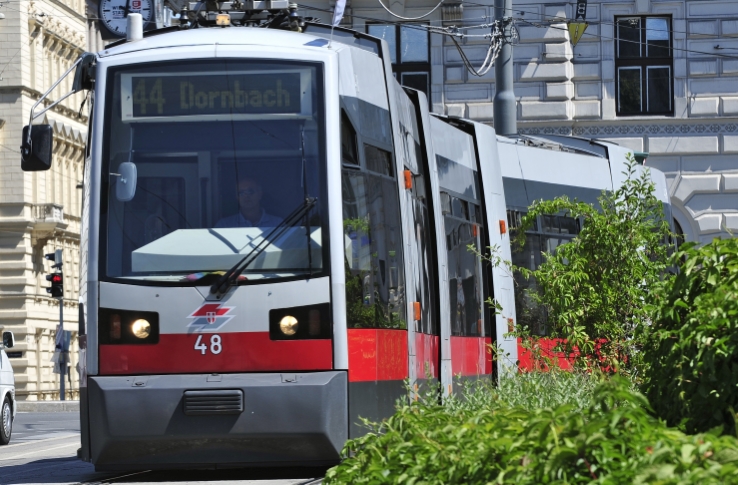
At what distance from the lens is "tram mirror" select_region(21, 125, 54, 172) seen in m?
10.0

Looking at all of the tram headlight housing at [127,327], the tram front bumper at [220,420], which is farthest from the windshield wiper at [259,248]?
the tram front bumper at [220,420]

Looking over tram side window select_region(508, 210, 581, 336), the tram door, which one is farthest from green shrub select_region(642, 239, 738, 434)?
tram side window select_region(508, 210, 581, 336)

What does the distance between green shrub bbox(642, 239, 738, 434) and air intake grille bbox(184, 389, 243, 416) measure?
4.03m

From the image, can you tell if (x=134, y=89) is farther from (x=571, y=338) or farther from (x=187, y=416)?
(x=571, y=338)

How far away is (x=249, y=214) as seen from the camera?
373 inches

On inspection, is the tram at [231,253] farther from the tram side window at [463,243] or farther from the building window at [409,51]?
the building window at [409,51]

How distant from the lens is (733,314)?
16.0 feet

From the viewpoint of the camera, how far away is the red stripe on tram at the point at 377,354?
31.1ft

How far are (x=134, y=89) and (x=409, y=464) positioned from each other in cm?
551

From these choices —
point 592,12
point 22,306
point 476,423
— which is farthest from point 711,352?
point 22,306

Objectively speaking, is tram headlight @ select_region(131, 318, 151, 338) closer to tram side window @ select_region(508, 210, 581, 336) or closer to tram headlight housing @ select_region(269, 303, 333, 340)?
tram headlight housing @ select_region(269, 303, 333, 340)

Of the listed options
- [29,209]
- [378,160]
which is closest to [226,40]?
[378,160]

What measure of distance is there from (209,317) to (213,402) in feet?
1.74

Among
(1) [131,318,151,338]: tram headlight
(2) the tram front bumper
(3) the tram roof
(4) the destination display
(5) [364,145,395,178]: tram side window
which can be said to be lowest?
(2) the tram front bumper
